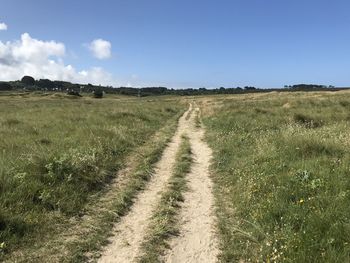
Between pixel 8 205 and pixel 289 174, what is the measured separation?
5724mm

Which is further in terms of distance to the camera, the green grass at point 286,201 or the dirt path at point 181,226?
the dirt path at point 181,226

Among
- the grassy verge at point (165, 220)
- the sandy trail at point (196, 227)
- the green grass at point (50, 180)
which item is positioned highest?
the green grass at point (50, 180)

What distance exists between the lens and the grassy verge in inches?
231

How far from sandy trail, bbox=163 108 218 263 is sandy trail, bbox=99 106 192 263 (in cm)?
56

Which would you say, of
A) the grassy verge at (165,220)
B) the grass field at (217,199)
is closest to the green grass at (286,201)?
the grass field at (217,199)

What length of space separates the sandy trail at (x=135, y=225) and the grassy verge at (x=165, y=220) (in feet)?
0.42

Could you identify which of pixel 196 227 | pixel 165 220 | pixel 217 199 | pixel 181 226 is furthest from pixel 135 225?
pixel 217 199

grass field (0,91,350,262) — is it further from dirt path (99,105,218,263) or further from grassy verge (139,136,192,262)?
dirt path (99,105,218,263)

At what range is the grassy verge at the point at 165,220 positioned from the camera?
19.3 ft

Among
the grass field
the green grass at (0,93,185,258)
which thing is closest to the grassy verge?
the grass field

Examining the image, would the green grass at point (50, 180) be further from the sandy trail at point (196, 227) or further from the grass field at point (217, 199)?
Answer: the sandy trail at point (196, 227)

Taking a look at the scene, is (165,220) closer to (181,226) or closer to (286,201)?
(181,226)

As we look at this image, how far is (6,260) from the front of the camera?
17.5ft

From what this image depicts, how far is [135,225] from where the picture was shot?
6.89 meters
